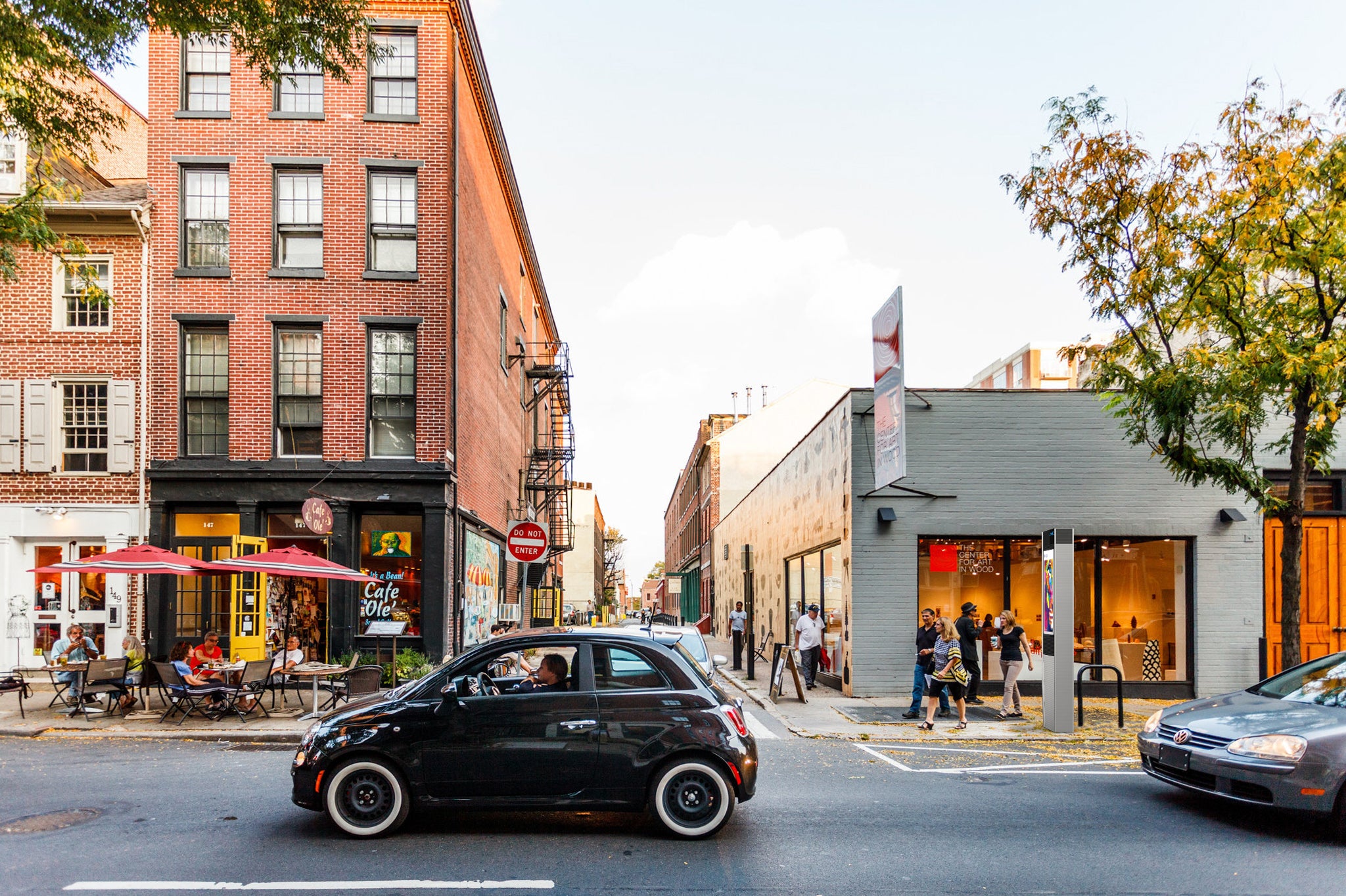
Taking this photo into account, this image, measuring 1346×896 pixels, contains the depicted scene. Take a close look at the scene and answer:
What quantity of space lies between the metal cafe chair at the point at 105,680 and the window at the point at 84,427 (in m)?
5.32

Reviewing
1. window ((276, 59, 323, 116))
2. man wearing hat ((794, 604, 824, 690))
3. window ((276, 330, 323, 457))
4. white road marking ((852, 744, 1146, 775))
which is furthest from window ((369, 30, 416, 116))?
white road marking ((852, 744, 1146, 775))

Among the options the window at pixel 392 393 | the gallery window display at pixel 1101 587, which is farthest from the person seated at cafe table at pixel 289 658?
the gallery window display at pixel 1101 587

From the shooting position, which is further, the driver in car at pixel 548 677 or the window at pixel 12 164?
the window at pixel 12 164

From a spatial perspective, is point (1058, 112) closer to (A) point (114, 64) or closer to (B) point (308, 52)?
(B) point (308, 52)

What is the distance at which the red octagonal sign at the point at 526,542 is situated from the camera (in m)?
14.9

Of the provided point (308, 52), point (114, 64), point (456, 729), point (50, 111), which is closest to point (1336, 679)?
point (456, 729)

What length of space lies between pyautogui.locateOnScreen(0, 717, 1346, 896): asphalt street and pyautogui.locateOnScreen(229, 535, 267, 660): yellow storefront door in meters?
7.35

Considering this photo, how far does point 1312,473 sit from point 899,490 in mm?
7386

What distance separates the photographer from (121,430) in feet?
59.1

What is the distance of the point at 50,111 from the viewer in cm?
1382

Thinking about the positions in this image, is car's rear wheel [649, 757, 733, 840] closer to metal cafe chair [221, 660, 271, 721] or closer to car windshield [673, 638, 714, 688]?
car windshield [673, 638, 714, 688]

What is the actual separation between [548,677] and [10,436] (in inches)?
610

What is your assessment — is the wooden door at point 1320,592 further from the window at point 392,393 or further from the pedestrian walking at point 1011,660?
the window at point 392,393

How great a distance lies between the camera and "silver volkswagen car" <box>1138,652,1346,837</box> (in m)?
7.38
